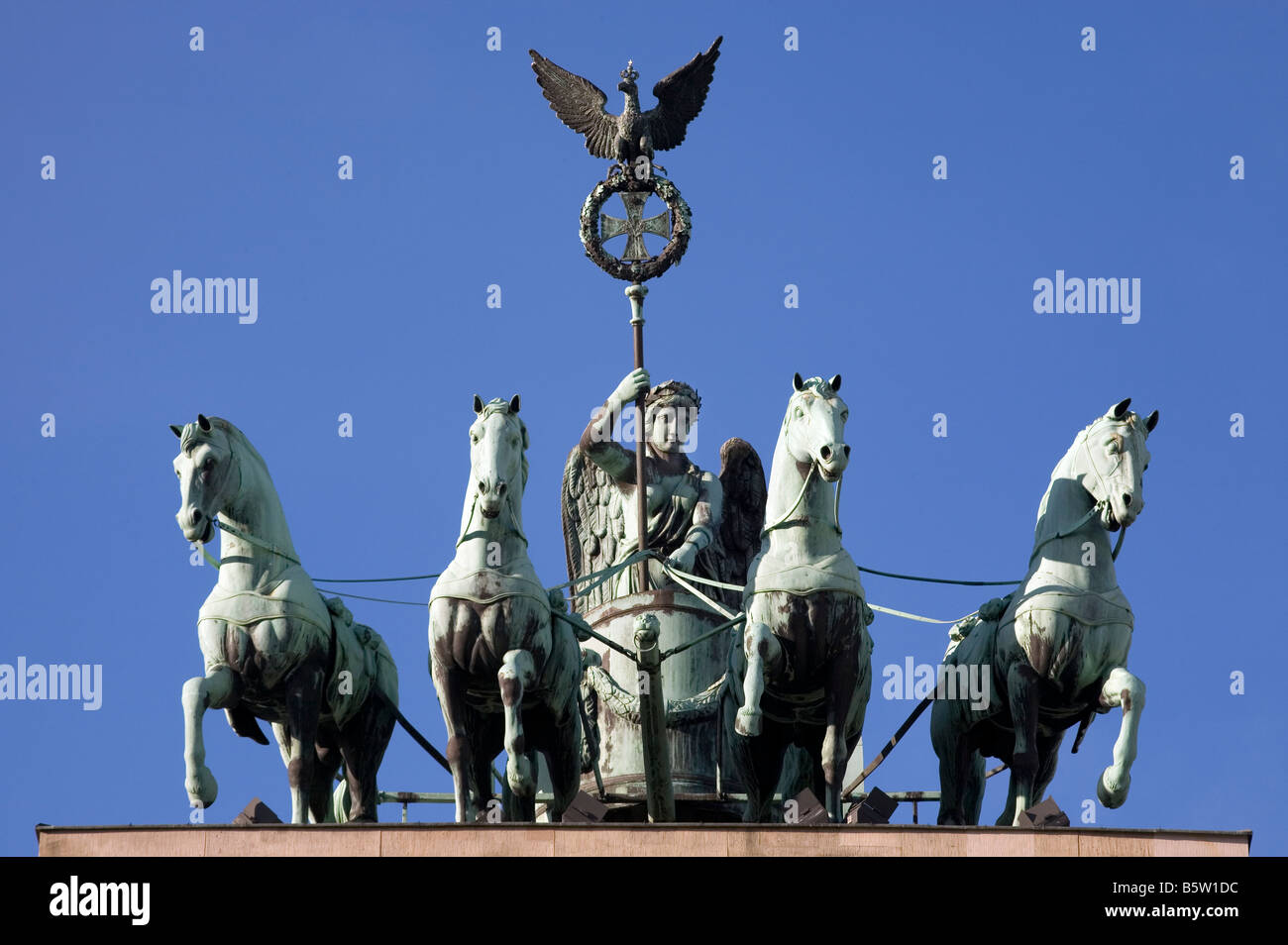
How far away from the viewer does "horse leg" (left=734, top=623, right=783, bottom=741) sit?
2708cm

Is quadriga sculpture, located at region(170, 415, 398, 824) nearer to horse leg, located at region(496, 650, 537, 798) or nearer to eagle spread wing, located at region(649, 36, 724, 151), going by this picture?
horse leg, located at region(496, 650, 537, 798)

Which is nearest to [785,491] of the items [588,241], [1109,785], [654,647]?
[654,647]

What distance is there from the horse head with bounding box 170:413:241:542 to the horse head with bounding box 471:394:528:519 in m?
1.97

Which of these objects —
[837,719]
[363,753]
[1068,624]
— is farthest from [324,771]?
[1068,624]

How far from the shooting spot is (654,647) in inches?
1083

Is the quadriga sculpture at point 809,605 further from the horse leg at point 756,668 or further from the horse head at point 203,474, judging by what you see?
the horse head at point 203,474

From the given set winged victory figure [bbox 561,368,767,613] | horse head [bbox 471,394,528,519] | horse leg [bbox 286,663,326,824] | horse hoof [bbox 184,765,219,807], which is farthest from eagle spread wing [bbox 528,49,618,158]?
horse hoof [bbox 184,765,219,807]

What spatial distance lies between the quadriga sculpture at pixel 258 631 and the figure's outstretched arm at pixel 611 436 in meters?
3.21

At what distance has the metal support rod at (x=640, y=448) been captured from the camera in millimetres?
31891

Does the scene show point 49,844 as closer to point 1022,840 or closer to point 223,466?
point 223,466

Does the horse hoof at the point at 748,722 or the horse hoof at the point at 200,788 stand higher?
the horse hoof at the point at 748,722

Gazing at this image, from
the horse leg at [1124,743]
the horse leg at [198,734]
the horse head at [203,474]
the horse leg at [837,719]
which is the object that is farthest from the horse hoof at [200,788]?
the horse leg at [1124,743]

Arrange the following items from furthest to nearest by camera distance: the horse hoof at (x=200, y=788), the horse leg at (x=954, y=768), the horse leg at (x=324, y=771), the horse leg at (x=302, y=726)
→ the horse leg at (x=954, y=768)
the horse leg at (x=324, y=771)
the horse leg at (x=302, y=726)
the horse hoof at (x=200, y=788)
